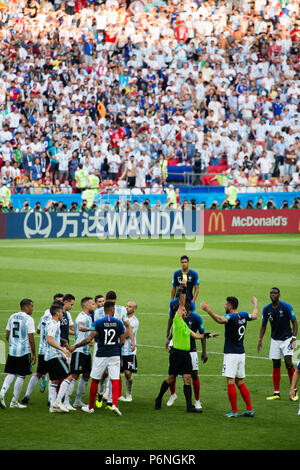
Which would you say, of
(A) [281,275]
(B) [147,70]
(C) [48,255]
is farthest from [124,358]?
(B) [147,70]

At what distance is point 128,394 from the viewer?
42.1 feet

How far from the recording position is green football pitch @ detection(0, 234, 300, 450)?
35.1 feet

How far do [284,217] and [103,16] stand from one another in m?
13.3

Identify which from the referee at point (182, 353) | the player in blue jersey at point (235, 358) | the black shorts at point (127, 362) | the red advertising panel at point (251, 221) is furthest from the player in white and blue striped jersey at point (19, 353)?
the red advertising panel at point (251, 221)

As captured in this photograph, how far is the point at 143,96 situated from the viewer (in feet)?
128

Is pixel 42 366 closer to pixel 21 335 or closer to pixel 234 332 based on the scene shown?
pixel 21 335

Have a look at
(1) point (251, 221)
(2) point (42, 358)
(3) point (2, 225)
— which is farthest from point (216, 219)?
(2) point (42, 358)

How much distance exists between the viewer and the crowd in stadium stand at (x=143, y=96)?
3556 centimetres

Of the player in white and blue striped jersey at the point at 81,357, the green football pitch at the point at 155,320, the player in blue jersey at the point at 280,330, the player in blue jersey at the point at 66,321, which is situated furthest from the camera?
the player in blue jersey at the point at 280,330

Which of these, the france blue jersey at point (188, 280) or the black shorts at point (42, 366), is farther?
the france blue jersey at point (188, 280)

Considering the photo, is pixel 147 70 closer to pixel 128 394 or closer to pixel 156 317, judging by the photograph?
pixel 156 317

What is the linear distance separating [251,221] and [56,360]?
27.5m

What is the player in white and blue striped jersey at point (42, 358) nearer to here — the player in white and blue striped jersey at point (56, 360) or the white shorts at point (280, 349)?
the player in white and blue striped jersey at point (56, 360)

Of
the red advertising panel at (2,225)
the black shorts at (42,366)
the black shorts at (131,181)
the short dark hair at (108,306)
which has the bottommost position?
the black shorts at (42,366)
